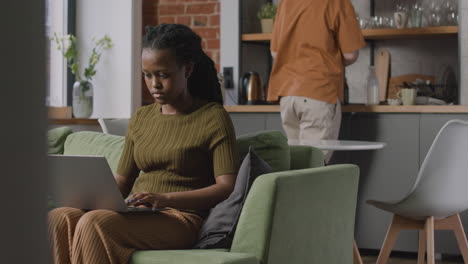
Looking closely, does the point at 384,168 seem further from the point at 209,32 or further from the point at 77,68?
the point at 77,68

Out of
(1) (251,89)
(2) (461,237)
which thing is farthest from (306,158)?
(1) (251,89)

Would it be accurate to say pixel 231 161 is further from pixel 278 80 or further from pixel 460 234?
pixel 278 80

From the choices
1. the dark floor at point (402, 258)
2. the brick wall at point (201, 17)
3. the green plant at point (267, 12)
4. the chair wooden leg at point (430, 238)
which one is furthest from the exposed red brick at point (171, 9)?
the chair wooden leg at point (430, 238)

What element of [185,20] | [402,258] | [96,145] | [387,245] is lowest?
[402,258]

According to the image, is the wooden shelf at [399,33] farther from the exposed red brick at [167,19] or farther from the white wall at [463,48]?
the exposed red brick at [167,19]

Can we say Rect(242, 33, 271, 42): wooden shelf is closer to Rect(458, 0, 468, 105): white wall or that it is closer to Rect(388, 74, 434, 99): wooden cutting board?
Rect(388, 74, 434, 99): wooden cutting board

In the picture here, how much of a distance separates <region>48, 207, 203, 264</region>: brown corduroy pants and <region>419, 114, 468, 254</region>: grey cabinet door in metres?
2.57

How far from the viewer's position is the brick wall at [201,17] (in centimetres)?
602

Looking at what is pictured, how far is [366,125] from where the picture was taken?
4.59 metres

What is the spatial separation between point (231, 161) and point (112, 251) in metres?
0.44

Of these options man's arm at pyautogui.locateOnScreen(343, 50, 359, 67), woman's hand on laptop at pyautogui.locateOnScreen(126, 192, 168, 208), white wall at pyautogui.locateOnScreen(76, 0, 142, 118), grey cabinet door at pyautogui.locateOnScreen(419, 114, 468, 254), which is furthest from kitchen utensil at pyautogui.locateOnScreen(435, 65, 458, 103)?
woman's hand on laptop at pyautogui.locateOnScreen(126, 192, 168, 208)

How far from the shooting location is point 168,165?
2234 mm

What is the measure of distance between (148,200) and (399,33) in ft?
11.5

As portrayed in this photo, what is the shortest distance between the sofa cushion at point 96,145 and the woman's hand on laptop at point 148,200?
2.41 ft
